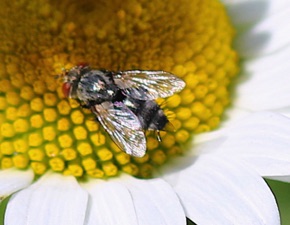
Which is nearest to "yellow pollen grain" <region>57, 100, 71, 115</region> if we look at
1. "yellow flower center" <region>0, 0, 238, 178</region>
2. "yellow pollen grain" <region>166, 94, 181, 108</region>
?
"yellow flower center" <region>0, 0, 238, 178</region>

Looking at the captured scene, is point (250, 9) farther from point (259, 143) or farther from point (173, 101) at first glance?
point (259, 143)

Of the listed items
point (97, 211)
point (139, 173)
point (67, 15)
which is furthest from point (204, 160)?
point (67, 15)

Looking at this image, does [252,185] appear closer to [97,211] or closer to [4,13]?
[97,211]

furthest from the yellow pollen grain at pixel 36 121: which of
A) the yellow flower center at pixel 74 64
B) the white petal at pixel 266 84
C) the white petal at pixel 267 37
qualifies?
the white petal at pixel 267 37

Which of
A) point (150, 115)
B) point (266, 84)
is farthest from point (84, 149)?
point (266, 84)

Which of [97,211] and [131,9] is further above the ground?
[131,9]

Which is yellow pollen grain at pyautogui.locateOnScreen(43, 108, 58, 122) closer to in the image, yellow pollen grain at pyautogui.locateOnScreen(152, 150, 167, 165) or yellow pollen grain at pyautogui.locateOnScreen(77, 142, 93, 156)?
yellow pollen grain at pyautogui.locateOnScreen(77, 142, 93, 156)

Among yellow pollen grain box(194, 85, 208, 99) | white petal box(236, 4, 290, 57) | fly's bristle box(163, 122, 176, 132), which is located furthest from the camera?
white petal box(236, 4, 290, 57)
